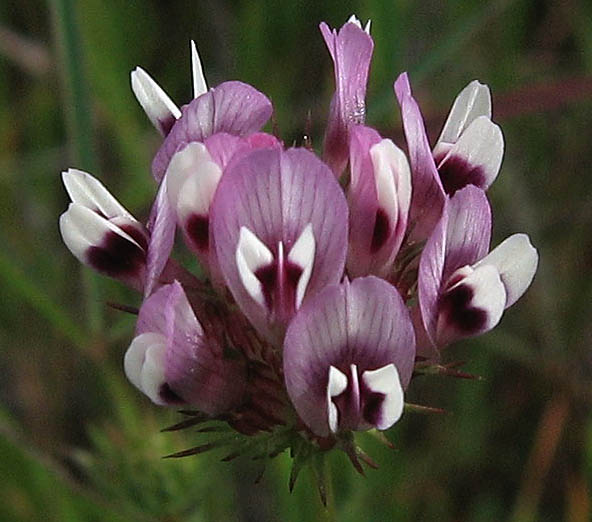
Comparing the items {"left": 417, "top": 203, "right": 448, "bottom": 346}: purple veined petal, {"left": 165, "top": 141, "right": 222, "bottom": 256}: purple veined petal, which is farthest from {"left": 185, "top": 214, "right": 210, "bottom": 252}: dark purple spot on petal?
{"left": 417, "top": 203, "right": 448, "bottom": 346}: purple veined petal

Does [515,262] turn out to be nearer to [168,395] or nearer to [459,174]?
[459,174]

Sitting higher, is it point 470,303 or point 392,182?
point 392,182

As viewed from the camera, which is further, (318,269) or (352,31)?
(352,31)

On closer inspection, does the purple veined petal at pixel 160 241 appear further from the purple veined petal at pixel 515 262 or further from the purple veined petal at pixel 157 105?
the purple veined petal at pixel 515 262

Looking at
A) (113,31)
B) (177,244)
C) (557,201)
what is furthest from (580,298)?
(113,31)

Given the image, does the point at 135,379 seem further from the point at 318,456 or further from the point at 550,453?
the point at 550,453

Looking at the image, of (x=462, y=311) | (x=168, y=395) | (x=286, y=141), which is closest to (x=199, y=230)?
(x=168, y=395)
